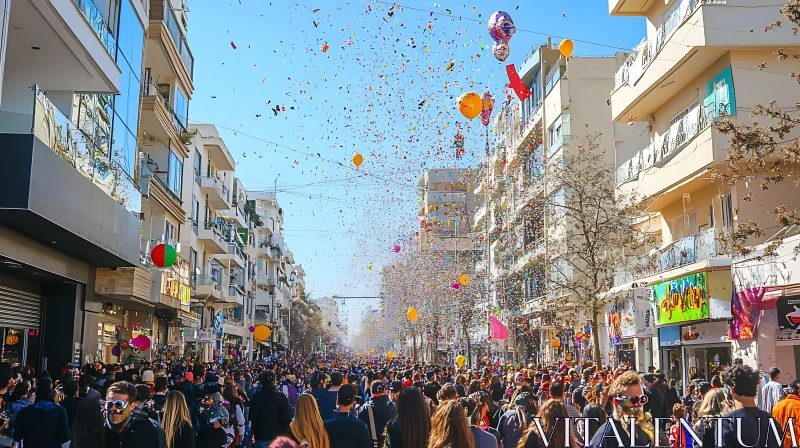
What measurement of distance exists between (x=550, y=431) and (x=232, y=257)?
52.5 meters

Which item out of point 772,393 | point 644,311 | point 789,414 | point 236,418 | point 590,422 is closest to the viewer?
point 590,422

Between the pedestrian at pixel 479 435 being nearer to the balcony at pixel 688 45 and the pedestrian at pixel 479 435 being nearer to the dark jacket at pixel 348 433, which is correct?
the dark jacket at pixel 348 433

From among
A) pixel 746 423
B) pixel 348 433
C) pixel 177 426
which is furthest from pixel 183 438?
pixel 746 423

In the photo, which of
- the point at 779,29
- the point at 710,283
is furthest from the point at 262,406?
the point at 779,29

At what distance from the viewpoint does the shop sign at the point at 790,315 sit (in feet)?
63.1

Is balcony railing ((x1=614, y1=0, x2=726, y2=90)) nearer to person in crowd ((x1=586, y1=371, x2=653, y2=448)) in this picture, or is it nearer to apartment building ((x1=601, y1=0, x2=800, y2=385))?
apartment building ((x1=601, y1=0, x2=800, y2=385))

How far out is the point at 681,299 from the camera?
78.9 ft

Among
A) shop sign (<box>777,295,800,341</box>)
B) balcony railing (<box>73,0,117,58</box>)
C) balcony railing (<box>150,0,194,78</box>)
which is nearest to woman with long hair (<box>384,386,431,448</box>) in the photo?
balcony railing (<box>73,0,117,58</box>)

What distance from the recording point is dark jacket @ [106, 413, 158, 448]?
6.89 metres

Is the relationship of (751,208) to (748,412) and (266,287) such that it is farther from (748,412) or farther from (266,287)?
(266,287)

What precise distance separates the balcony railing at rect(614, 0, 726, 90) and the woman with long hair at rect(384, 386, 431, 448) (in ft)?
57.3

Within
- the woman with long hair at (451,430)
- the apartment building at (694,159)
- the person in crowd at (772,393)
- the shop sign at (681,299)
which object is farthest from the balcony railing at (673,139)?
the woman with long hair at (451,430)

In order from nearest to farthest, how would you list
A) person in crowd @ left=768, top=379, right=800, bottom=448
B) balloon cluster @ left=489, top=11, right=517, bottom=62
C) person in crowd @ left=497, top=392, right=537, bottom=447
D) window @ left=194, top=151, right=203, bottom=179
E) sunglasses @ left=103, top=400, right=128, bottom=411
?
sunglasses @ left=103, top=400, right=128, bottom=411 < person in crowd @ left=768, top=379, right=800, bottom=448 < person in crowd @ left=497, top=392, right=537, bottom=447 < balloon cluster @ left=489, top=11, right=517, bottom=62 < window @ left=194, top=151, right=203, bottom=179

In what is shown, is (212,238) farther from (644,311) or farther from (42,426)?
(42,426)
